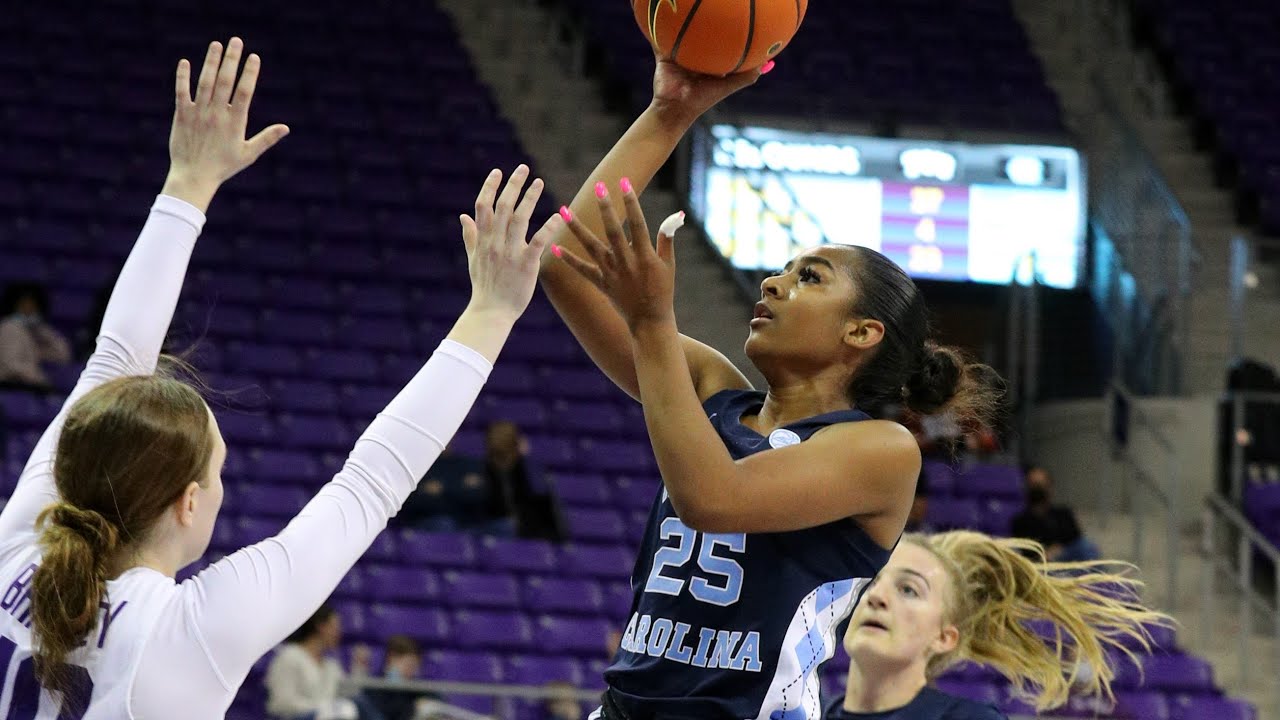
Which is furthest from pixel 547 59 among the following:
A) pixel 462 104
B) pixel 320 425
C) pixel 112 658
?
pixel 112 658

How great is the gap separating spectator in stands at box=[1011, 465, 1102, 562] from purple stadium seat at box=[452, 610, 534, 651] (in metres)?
2.70

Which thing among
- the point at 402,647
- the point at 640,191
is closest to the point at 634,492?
the point at 402,647

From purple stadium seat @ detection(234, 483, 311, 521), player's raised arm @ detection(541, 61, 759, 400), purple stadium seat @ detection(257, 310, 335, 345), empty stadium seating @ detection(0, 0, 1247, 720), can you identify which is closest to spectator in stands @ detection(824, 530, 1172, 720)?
player's raised arm @ detection(541, 61, 759, 400)

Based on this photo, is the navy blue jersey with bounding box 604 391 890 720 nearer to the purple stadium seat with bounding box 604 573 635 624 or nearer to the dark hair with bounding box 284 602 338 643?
the dark hair with bounding box 284 602 338 643

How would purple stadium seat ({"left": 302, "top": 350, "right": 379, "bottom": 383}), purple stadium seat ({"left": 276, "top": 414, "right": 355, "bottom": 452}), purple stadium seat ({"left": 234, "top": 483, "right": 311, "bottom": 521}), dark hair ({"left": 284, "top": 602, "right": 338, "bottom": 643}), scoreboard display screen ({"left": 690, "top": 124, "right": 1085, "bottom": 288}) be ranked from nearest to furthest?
dark hair ({"left": 284, "top": 602, "right": 338, "bottom": 643}) → purple stadium seat ({"left": 234, "top": 483, "right": 311, "bottom": 521}) → purple stadium seat ({"left": 276, "top": 414, "right": 355, "bottom": 452}) → purple stadium seat ({"left": 302, "top": 350, "right": 379, "bottom": 383}) → scoreboard display screen ({"left": 690, "top": 124, "right": 1085, "bottom": 288})

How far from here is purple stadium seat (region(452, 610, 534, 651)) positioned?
8.20 meters

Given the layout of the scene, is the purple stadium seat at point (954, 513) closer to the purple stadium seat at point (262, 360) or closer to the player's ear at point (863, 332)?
the purple stadium seat at point (262, 360)

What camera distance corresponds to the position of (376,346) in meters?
10.1

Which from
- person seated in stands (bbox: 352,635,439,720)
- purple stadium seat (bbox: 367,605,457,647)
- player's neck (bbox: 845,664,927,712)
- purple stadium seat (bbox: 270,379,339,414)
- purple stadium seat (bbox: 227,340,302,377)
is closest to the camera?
player's neck (bbox: 845,664,927,712)

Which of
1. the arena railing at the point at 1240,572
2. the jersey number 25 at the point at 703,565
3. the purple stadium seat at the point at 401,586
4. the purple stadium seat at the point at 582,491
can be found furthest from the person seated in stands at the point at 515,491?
the jersey number 25 at the point at 703,565

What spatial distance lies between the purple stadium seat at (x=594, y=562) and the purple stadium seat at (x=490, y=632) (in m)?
0.52

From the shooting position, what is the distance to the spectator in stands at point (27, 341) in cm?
876

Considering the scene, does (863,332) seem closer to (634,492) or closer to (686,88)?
(686,88)

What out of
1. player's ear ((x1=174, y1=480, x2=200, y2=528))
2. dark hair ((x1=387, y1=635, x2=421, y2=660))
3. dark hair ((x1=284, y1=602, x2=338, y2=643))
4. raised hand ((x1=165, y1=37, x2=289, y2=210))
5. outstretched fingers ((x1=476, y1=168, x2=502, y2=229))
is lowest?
dark hair ((x1=387, y1=635, x2=421, y2=660))
